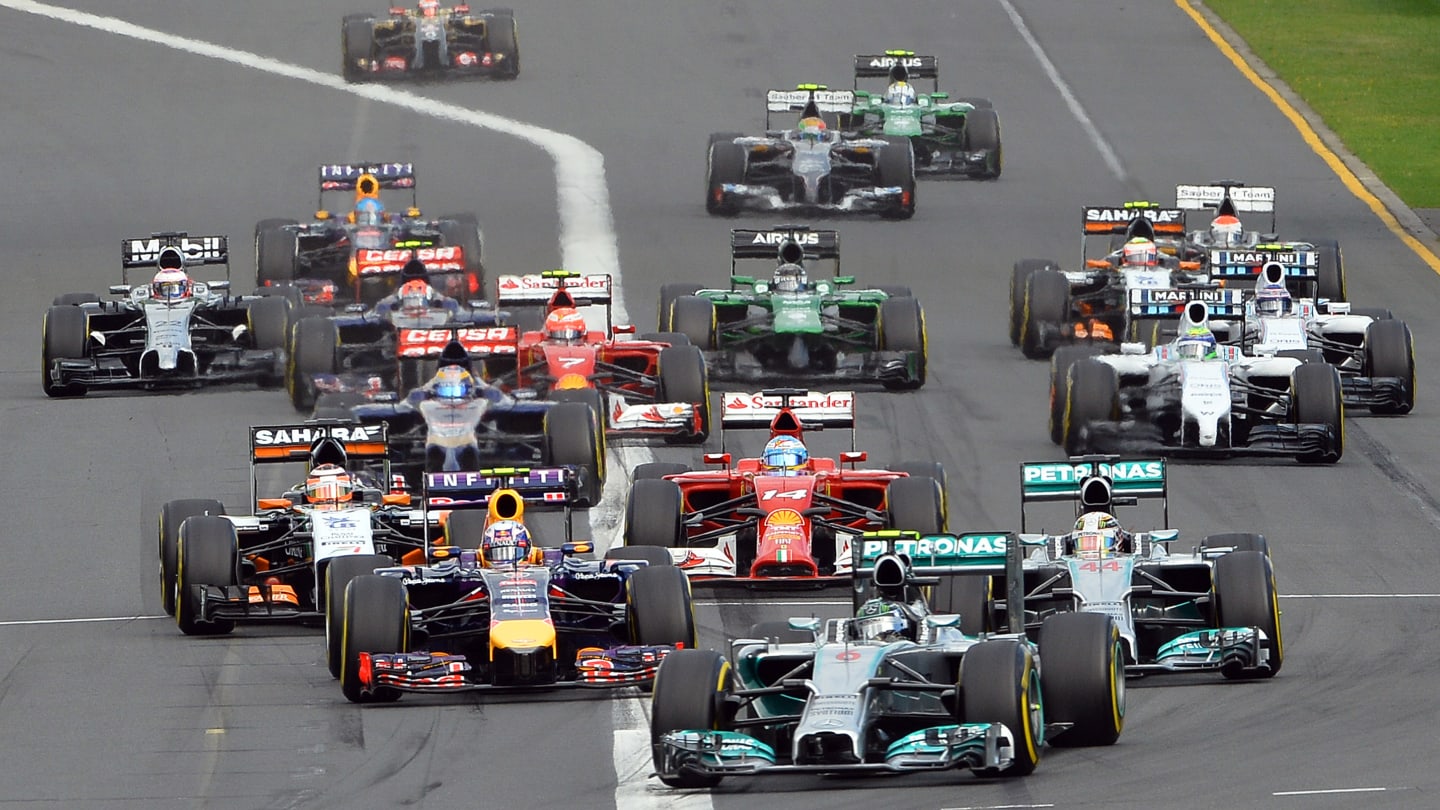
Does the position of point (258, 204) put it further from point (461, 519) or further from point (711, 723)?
point (711, 723)

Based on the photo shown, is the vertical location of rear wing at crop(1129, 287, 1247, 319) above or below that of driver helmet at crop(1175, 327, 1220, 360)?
above

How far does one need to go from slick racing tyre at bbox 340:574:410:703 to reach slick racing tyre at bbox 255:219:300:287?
21.4m

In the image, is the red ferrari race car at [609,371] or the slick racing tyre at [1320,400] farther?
the red ferrari race car at [609,371]

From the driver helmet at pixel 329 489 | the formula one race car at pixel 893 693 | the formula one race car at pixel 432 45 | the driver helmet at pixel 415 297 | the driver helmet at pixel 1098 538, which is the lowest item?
the formula one race car at pixel 893 693

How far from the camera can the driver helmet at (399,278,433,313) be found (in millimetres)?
41719

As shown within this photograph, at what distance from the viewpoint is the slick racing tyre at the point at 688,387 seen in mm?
38750

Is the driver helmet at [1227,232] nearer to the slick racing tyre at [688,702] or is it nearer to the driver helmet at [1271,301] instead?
the driver helmet at [1271,301]

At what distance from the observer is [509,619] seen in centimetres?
2717

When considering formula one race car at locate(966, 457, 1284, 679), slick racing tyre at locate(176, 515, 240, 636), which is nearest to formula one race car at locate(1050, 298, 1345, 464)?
formula one race car at locate(966, 457, 1284, 679)

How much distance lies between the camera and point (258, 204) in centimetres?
5672

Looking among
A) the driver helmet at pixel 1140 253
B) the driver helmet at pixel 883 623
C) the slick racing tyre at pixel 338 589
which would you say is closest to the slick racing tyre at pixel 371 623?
the slick racing tyre at pixel 338 589

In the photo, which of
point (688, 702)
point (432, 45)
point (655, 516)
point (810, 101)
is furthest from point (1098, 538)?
point (432, 45)

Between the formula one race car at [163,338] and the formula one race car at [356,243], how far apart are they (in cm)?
392

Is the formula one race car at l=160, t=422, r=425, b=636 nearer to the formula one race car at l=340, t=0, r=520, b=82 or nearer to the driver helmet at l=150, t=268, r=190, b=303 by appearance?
the driver helmet at l=150, t=268, r=190, b=303
